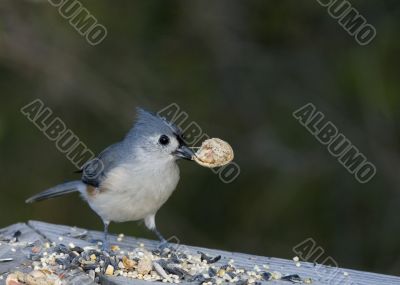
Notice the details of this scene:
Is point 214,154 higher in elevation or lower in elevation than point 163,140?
higher

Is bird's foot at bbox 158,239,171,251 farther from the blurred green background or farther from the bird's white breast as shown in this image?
the blurred green background

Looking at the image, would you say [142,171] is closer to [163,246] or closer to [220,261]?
[163,246]

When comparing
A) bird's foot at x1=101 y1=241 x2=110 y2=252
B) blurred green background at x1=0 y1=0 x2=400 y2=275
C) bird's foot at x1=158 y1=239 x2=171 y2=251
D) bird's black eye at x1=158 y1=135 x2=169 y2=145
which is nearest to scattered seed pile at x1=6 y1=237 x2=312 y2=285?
bird's foot at x1=101 y1=241 x2=110 y2=252

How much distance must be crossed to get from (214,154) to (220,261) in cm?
73

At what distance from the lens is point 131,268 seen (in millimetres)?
4172

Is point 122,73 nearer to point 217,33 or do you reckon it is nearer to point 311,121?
point 217,33

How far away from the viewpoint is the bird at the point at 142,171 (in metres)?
5.29

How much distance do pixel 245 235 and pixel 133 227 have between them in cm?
107

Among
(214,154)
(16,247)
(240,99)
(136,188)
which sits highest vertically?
(240,99)

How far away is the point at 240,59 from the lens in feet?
25.0

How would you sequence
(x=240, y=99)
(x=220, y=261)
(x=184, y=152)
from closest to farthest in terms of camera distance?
(x=220, y=261) < (x=184, y=152) < (x=240, y=99)

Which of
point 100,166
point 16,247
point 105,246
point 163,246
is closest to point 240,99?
point 100,166

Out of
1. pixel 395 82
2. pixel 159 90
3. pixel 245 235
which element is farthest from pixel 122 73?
pixel 395 82

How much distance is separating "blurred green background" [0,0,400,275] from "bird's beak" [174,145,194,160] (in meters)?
2.28
